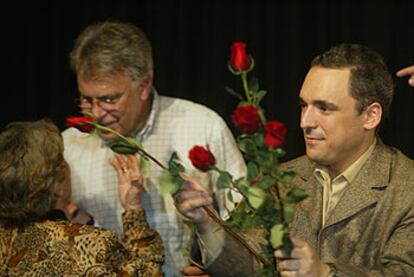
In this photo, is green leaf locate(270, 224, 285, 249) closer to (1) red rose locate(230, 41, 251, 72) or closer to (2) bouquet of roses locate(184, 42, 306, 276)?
(2) bouquet of roses locate(184, 42, 306, 276)

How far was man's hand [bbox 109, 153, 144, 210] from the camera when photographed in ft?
10.9

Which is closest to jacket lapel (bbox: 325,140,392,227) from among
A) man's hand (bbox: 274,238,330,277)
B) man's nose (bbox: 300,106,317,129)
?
man's nose (bbox: 300,106,317,129)

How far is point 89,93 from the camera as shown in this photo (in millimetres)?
3518

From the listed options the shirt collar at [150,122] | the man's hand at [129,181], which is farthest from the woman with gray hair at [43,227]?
the shirt collar at [150,122]

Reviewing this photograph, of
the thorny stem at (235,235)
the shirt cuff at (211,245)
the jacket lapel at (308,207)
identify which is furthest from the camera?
the jacket lapel at (308,207)

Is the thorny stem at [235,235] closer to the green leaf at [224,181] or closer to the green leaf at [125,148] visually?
the green leaf at [224,181]

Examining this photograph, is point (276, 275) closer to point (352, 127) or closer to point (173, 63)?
point (352, 127)

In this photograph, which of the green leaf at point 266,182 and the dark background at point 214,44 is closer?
the green leaf at point 266,182

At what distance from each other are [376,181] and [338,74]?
0.35m

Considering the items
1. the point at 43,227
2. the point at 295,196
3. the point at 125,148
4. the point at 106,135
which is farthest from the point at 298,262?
the point at 106,135

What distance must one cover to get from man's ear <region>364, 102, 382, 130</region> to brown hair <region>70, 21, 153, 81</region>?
0.97m

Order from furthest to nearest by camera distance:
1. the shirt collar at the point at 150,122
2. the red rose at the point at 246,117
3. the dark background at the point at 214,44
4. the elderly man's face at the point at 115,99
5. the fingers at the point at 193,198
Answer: the dark background at the point at 214,44 → the shirt collar at the point at 150,122 → the elderly man's face at the point at 115,99 → the fingers at the point at 193,198 → the red rose at the point at 246,117

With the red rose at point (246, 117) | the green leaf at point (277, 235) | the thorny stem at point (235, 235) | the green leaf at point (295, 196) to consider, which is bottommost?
the thorny stem at point (235, 235)

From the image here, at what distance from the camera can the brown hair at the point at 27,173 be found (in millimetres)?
2959
